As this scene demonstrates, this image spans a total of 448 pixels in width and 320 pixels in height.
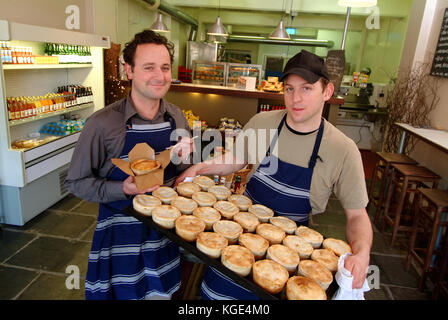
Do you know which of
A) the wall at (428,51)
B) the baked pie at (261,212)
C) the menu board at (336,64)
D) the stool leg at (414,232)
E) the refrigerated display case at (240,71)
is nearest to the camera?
the baked pie at (261,212)

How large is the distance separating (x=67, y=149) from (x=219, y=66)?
4.58 meters

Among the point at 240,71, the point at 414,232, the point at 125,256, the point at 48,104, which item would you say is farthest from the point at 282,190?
the point at 240,71

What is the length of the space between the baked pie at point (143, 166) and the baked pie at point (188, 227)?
0.29m

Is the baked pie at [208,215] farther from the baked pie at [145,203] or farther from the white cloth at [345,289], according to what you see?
the white cloth at [345,289]

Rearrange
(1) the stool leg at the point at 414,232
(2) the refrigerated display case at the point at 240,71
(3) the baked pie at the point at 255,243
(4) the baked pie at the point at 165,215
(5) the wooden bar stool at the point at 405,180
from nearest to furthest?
1. (3) the baked pie at the point at 255,243
2. (4) the baked pie at the point at 165,215
3. (1) the stool leg at the point at 414,232
4. (5) the wooden bar stool at the point at 405,180
5. (2) the refrigerated display case at the point at 240,71

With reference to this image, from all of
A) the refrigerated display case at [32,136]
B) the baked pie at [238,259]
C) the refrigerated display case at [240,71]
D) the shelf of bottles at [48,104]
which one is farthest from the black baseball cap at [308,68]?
the refrigerated display case at [240,71]

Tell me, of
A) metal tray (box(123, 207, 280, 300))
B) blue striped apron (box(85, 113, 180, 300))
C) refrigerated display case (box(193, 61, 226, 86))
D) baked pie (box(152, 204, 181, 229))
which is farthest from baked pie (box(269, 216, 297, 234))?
refrigerated display case (box(193, 61, 226, 86))

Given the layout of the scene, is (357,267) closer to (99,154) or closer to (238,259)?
(238,259)

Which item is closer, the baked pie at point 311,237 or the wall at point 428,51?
the baked pie at point 311,237

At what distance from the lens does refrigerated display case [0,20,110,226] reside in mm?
3395

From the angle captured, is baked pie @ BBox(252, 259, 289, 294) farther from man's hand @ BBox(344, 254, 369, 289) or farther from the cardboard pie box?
the cardboard pie box

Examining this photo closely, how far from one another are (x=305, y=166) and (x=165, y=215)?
83cm

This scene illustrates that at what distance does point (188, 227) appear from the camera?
144cm

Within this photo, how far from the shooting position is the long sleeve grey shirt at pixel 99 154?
1.72 m
